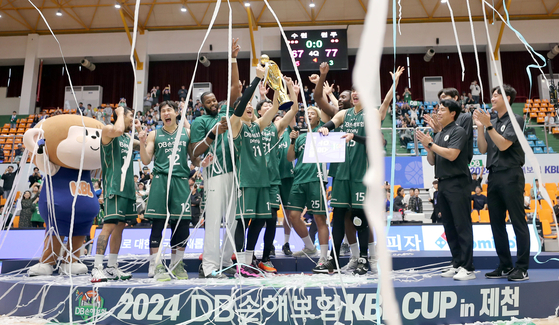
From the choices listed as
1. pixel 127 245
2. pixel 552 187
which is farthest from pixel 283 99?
pixel 552 187

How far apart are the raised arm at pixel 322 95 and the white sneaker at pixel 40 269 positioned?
3.28m

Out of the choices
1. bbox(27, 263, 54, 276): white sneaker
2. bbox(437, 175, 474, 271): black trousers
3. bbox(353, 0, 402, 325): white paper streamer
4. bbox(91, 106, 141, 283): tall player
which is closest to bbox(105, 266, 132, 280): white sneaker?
bbox(91, 106, 141, 283): tall player

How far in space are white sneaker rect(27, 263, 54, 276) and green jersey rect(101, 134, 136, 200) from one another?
111 centimetres

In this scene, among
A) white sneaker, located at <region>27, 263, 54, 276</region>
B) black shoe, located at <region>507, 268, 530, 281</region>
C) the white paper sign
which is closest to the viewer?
black shoe, located at <region>507, 268, 530, 281</region>

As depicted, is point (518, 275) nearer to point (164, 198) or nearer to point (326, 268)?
point (326, 268)

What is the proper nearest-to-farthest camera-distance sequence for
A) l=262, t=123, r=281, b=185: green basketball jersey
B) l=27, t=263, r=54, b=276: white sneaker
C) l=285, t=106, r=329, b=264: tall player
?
l=27, t=263, r=54, b=276: white sneaker
l=262, t=123, r=281, b=185: green basketball jersey
l=285, t=106, r=329, b=264: tall player

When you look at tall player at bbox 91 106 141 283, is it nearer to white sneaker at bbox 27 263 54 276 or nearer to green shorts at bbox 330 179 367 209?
white sneaker at bbox 27 263 54 276

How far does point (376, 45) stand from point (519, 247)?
3.35 meters

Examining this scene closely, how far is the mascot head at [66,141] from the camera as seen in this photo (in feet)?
13.9

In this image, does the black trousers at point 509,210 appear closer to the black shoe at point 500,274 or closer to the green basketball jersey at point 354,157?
the black shoe at point 500,274

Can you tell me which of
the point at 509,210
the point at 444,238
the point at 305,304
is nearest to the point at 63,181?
the point at 305,304

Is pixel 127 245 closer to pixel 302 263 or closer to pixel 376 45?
pixel 302 263

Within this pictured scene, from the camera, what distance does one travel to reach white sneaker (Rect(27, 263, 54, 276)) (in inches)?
160

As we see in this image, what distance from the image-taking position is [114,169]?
3.84 meters
